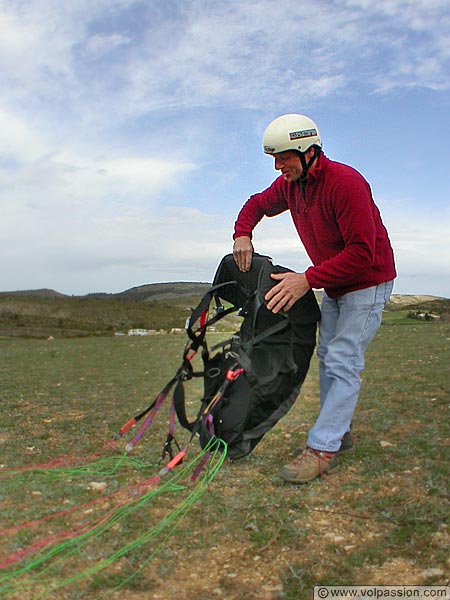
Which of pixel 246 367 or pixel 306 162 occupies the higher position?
pixel 306 162

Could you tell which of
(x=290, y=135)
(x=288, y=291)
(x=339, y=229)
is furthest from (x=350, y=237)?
(x=290, y=135)

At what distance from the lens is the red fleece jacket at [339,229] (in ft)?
12.7

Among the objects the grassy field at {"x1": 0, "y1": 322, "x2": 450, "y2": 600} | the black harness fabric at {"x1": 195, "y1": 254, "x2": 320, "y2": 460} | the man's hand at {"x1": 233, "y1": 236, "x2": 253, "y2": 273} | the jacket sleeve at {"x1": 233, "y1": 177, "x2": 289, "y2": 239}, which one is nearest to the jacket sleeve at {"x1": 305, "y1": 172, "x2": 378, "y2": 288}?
the black harness fabric at {"x1": 195, "y1": 254, "x2": 320, "y2": 460}

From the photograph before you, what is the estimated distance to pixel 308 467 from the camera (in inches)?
153

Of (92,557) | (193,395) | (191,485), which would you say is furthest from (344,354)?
(193,395)

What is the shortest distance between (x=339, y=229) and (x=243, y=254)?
78 cm

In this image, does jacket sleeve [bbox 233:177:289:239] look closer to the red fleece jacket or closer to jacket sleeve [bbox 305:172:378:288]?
the red fleece jacket

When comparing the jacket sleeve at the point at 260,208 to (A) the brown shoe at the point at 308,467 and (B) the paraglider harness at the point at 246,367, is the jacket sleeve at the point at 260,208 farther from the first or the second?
(A) the brown shoe at the point at 308,467

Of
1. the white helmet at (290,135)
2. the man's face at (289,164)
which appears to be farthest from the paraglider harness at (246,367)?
the white helmet at (290,135)

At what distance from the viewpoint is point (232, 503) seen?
356cm

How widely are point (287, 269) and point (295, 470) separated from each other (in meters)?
1.35

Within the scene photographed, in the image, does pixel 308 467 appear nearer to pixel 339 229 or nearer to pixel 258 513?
pixel 258 513

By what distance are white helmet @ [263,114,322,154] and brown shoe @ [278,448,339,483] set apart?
1.98m

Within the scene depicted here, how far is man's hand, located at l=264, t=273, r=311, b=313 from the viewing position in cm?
403
